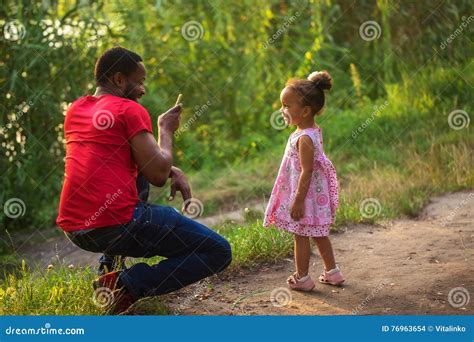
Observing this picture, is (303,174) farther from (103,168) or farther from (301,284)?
(103,168)

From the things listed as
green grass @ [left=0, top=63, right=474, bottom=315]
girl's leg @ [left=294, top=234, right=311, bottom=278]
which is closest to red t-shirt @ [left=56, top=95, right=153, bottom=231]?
green grass @ [left=0, top=63, right=474, bottom=315]

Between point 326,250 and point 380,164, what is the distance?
3.01m

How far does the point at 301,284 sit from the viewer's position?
4.41m

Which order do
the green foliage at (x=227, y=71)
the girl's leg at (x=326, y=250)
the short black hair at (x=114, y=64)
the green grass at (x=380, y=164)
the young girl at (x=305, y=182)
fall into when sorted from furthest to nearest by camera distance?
1. the green foliage at (x=227, y=71)
2. the green grass at (x=380, y=164)
3. the girl's leg at (x=326, y=250)
4. the young girl at (x=305, y=182)
5. the short black hair at (x=114, y=64)

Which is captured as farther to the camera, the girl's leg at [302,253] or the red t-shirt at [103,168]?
the girl's leg at [302,253]

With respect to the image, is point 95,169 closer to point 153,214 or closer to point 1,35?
point 153,214

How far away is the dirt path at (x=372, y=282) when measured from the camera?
4.15 m

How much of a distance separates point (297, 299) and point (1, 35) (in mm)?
4058

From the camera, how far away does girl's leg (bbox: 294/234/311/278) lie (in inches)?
172

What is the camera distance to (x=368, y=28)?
30.3ft

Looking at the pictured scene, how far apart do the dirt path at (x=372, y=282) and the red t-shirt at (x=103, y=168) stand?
1.90 feet

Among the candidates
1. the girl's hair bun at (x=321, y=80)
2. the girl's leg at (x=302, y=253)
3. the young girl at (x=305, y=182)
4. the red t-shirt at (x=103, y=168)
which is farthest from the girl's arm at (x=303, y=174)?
the red t-shirt at (x=103, y=168)

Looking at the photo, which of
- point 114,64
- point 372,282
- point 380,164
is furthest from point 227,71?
point 114,64

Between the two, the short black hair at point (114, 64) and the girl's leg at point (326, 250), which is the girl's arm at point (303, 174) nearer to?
the girl's leg at point (326, 250)
